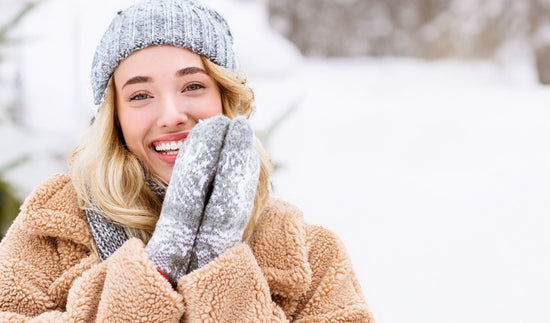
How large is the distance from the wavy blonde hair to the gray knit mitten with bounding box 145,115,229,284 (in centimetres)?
21

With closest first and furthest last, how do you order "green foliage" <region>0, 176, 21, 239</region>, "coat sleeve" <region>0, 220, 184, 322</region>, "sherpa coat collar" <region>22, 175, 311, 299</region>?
"coat sleeve" <region>0, 220, 184, 322</region>, "sherpa coat collar" <region>22, 175, 311, 299</region>, "green foliage" <region>0, 176, 21, 239</region>

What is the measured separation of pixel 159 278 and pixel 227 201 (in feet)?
0.70

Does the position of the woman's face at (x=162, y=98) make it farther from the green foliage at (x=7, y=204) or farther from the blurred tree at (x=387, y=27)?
the blurred tree at (x=387, y=27)

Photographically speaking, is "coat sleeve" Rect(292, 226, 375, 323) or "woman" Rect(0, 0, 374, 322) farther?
"coat sleeve" Rect(292, 226, 375, 323)

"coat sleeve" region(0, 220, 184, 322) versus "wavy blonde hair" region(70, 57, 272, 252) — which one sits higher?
"wavy blonde hair" region(70, 57, 272, 252)

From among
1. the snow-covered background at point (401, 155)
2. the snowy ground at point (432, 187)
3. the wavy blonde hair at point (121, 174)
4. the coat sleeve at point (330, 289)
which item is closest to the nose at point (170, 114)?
the wavy blonde hair at point (121, 174)

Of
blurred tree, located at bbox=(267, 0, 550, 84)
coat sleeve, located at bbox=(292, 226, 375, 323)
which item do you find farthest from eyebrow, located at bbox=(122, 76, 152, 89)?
blurred tree, located at bbox=(267, 0, 550, 84)

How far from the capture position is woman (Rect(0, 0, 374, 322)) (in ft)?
3.59

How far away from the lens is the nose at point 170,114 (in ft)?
4.17

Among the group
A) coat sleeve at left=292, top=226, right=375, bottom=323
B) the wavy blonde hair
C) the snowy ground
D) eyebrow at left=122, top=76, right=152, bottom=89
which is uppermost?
eyebrow at left=122, top=76, right=152, bottom=89

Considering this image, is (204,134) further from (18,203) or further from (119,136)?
(18,203)

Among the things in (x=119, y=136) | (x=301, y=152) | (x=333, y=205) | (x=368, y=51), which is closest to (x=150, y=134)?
(x=119, y=136)

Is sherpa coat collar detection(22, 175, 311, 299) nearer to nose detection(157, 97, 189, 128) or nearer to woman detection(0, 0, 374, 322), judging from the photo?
woman detection(0, 0, 374, 322)

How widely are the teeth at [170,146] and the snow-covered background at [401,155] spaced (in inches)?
23.4
